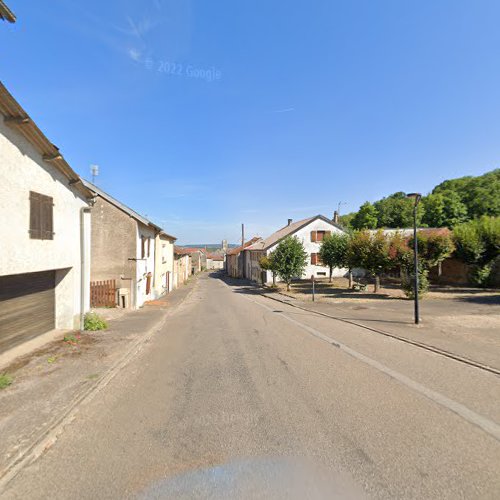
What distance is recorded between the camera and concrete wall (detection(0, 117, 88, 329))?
6758 mm

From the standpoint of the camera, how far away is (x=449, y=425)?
171 inches

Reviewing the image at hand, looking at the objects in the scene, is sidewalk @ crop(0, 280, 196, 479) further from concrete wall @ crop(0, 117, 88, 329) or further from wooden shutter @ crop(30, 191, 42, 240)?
wooden shutter @ crop(30, 191, 42, 240)

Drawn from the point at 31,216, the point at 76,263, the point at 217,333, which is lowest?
the point at 217,333

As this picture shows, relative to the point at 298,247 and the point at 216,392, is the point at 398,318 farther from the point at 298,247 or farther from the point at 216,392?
the point at 298,247

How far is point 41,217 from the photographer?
26.6 feet

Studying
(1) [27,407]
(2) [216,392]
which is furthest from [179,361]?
(1) [27,407]

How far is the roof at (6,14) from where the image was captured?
5.74m

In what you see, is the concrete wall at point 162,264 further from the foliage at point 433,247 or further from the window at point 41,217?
the foliage at point 433,247

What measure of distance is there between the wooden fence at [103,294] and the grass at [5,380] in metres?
10.6

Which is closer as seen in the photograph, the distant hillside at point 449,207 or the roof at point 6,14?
the roof at point 6,14

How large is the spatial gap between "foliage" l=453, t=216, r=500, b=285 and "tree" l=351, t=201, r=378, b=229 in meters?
30.9

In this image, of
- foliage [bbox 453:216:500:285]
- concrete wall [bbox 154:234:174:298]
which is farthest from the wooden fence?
foliage [bbox 453:216:500:285]

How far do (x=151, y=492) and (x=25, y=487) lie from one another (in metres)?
1.40

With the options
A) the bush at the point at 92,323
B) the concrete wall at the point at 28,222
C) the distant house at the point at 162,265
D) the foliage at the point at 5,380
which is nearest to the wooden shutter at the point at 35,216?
the concrete wall at the point at 28,222
